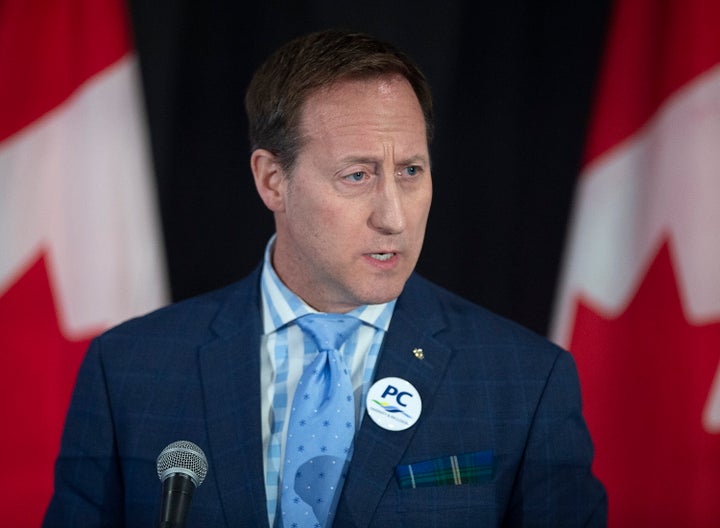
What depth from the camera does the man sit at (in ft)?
6.57

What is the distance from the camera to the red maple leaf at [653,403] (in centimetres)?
283

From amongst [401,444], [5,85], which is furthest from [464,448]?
[5,85]

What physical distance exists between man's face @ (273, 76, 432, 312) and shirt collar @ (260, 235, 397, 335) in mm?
71

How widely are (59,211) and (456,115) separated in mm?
1236

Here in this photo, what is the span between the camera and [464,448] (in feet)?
6.75

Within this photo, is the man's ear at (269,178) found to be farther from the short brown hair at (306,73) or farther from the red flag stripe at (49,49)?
the red flag stripe at (49,49)

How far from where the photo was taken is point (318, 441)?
2016 mm

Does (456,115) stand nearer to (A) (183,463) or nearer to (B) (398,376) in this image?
(B) (398,376)

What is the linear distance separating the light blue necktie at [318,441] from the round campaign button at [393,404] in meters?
0.05

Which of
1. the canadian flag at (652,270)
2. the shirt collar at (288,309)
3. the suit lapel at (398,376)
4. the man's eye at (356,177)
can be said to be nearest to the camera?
the suit lapel at (398,376)

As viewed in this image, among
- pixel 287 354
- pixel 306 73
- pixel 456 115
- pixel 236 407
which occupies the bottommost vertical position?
pixel 236 407

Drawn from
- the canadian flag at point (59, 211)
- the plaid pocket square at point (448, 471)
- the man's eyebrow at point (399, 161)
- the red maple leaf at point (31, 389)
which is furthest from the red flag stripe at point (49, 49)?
the plaid pocket square at point (448, 471)

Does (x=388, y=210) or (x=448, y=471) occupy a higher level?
(x=388, y=210)

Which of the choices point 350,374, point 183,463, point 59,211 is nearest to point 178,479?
point 183,463
